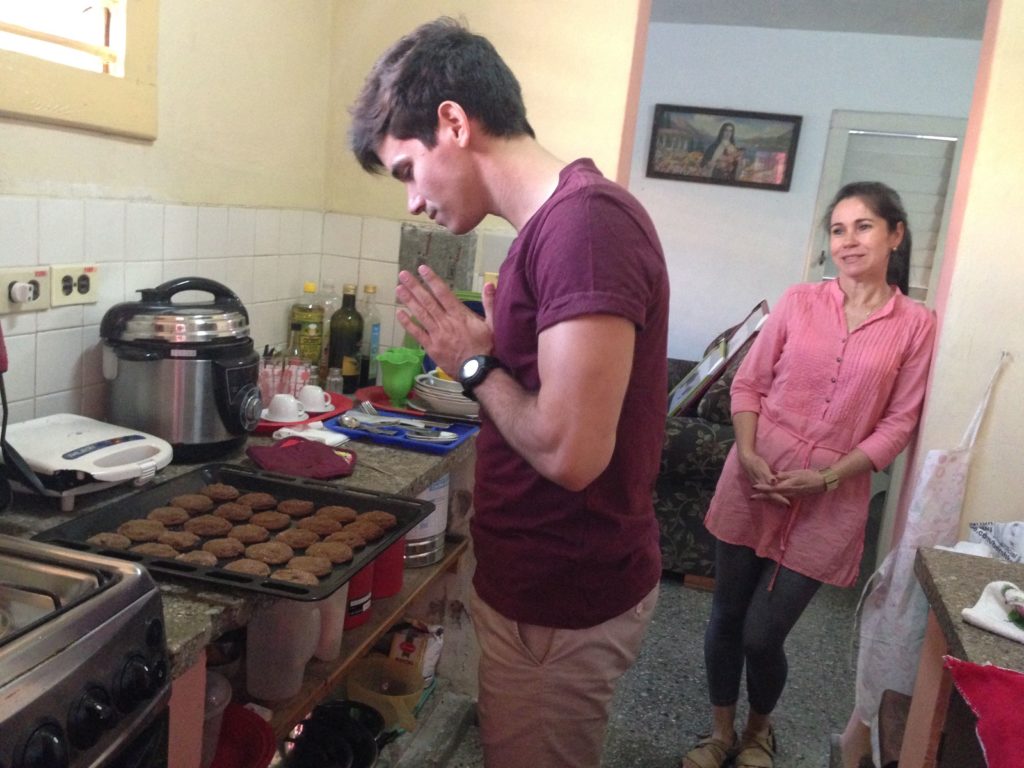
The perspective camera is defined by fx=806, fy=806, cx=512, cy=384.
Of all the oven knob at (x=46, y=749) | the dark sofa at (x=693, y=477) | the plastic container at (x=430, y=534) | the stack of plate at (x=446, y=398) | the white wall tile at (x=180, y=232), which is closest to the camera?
the oven knob at (x=46, y=749)

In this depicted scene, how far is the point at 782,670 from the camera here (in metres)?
1.94

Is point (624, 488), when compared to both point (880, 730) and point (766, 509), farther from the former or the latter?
point (880, 730)

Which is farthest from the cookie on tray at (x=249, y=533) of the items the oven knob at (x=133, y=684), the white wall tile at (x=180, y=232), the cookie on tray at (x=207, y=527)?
the white wall tile at (x=180, y=232)

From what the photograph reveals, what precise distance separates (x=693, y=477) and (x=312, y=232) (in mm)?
1593

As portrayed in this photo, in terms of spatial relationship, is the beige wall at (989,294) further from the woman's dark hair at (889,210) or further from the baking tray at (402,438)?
the baking tray at (402,438)

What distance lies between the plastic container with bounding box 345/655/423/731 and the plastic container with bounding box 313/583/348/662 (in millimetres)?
485

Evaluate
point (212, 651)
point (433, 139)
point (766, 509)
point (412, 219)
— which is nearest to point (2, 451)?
point (212, 651)

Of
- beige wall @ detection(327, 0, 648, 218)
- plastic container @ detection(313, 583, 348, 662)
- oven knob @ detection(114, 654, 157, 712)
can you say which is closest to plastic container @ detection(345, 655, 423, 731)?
plastic container @ detection(313, 583, 348, 662)

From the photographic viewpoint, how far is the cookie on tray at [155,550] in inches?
41.8

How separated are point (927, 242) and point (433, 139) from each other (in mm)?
3860

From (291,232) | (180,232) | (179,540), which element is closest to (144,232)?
(180,232)

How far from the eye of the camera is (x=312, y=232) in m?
2.23

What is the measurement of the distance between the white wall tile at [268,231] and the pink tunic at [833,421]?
1289 millimetres

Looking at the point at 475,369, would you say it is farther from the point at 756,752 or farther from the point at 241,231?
the point at 756,752
